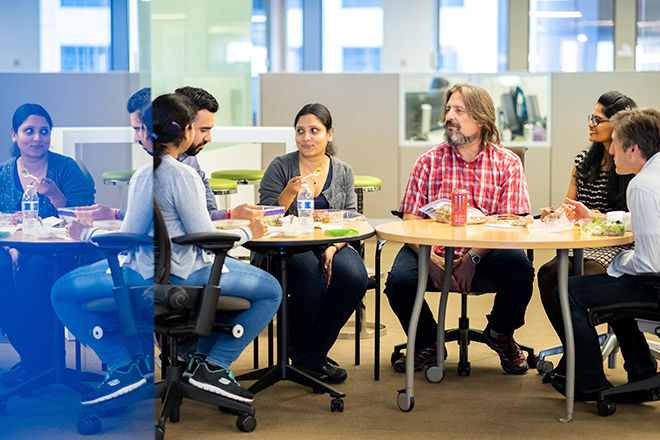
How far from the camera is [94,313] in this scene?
6.29 ft

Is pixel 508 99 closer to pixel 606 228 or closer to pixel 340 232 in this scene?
Result: pixel 606 228

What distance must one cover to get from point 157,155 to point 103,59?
3.51 ft

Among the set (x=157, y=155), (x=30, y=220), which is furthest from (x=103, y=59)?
(x=157, y=155)

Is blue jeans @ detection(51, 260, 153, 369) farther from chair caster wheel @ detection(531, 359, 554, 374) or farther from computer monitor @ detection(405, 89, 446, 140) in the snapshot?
computer monitor @ detection(405, 89, 446, 140)

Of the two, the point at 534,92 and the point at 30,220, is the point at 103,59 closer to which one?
the point at 30,220

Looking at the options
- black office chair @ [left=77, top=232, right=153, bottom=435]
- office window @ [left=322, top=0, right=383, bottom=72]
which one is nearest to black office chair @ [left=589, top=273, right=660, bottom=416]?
black office chair @ [left=77, top=232, right=153, bottom=435]

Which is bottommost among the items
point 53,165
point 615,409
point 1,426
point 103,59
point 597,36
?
point 615,409

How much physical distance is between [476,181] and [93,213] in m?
2.13

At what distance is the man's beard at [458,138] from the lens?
3.66 m

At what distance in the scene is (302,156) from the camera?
12.4 feet

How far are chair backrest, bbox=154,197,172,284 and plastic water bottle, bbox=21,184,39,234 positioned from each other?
2.85 ft

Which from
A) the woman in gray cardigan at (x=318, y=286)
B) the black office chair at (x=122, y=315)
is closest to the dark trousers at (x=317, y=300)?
the woman in gray cardigan at (x=318, y=286)

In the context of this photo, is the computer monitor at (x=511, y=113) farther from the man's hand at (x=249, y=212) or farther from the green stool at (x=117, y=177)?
the green stool at (x=117, y=177)

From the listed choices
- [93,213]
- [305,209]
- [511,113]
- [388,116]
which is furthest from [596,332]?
[388,116]
